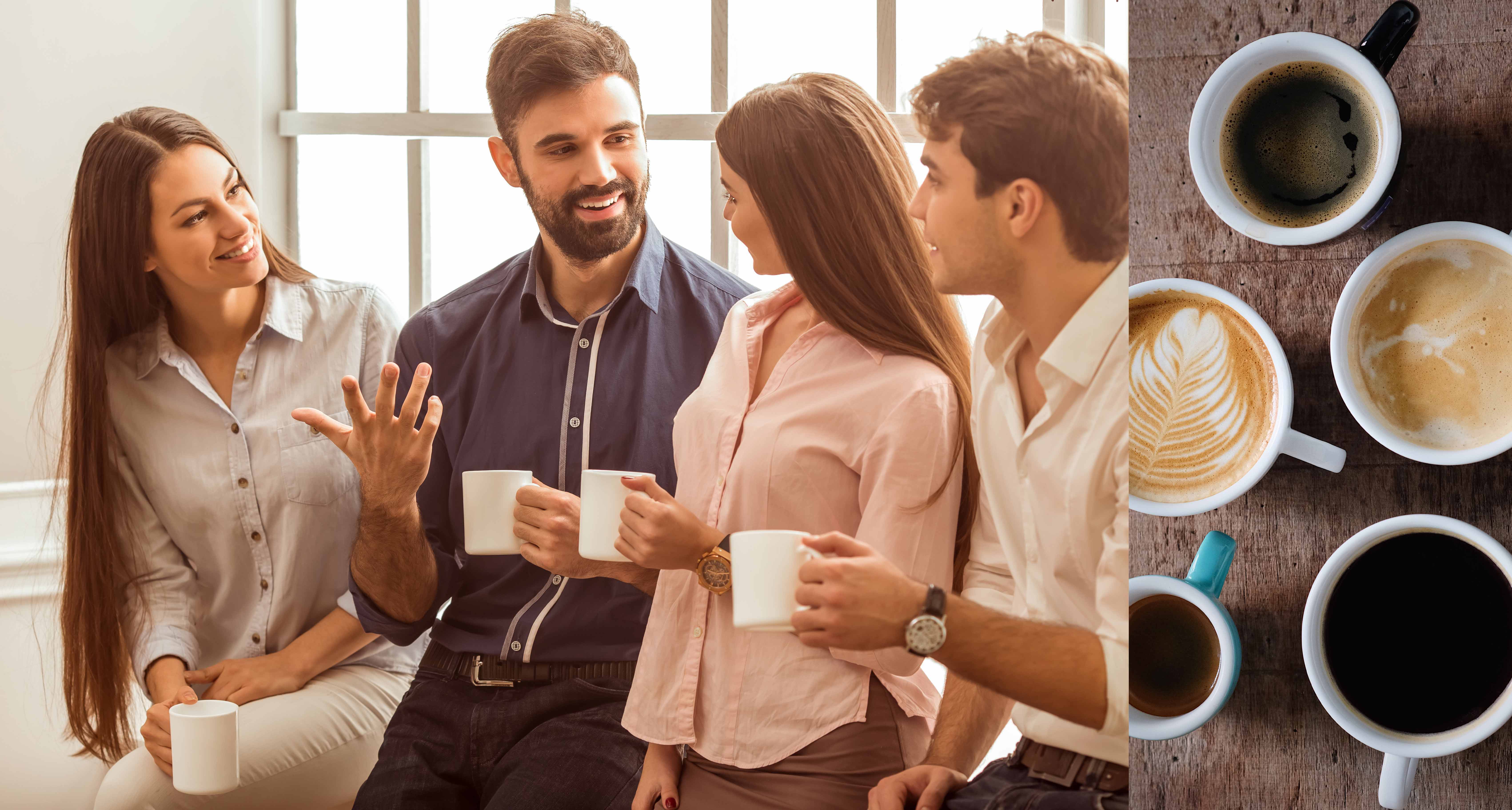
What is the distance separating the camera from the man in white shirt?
0.91ft

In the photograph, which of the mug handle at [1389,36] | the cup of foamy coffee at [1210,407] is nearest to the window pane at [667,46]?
the cup of foamy coffee at [1210,407]

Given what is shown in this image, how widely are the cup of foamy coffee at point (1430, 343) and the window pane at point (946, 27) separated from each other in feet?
2.99

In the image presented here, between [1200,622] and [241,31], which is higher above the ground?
[241,31]

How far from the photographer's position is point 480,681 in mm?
305

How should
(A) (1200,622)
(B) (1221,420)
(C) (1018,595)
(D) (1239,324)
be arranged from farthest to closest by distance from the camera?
(B) (1221,420), (D) (1239,324), (A) (1200,622), (C) (1018,595)

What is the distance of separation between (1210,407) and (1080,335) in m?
0.84

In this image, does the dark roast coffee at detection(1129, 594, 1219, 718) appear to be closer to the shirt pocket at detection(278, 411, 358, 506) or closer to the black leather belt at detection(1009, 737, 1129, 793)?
the black leather belt at detection(1009, 737, 1129, 793)

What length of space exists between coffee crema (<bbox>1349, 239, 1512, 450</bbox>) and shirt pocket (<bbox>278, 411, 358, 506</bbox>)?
1064 mm

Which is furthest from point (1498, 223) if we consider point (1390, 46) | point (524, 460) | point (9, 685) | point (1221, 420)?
point (9, 685)

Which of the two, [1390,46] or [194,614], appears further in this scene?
[1390,46]

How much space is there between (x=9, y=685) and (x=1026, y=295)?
1.06ft

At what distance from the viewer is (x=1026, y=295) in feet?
0.94

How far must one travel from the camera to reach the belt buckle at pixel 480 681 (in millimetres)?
303

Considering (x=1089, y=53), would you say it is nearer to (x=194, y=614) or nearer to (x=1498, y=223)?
(x=194, y=614)
